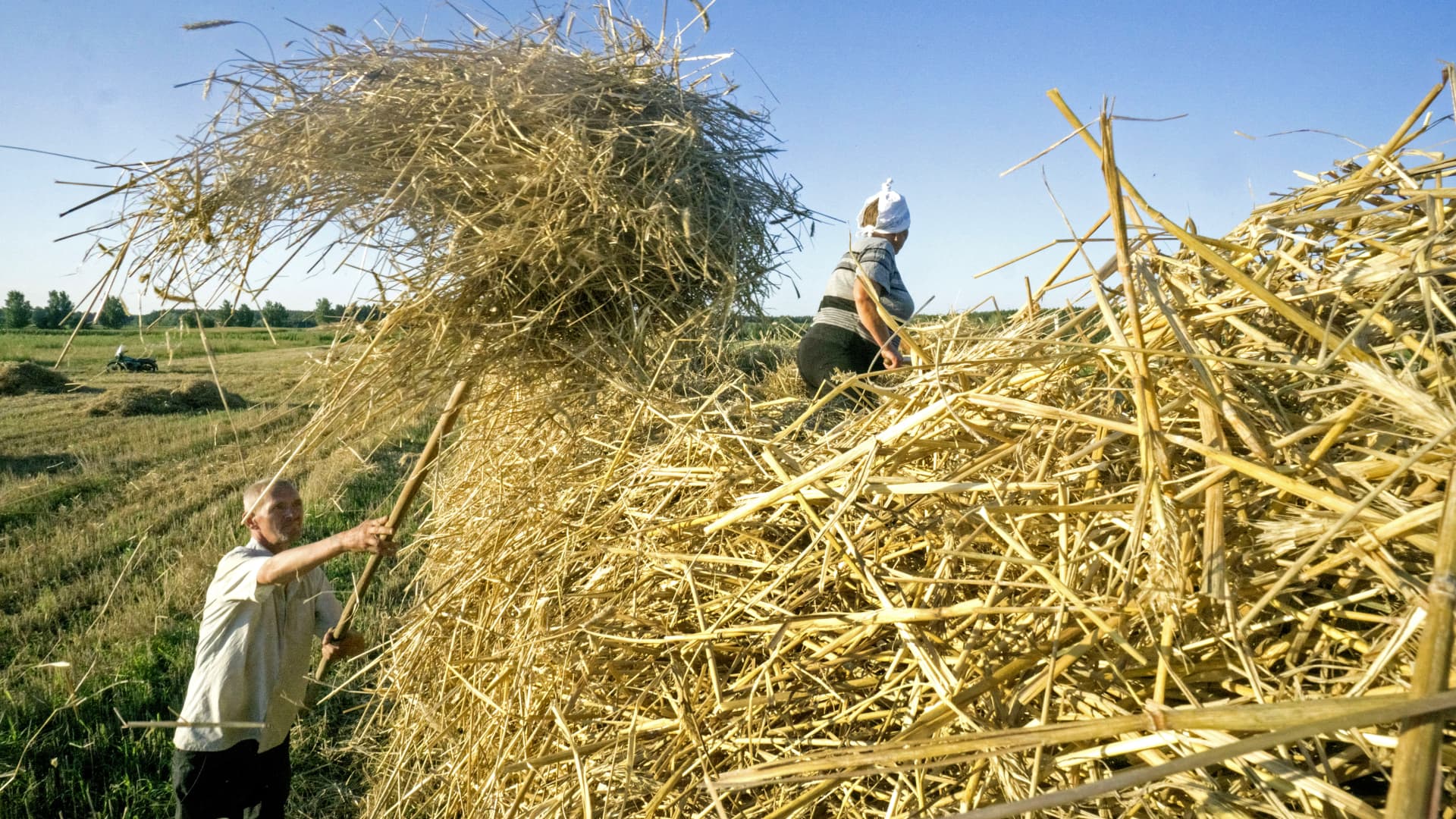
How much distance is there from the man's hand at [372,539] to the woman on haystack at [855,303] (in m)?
1.85

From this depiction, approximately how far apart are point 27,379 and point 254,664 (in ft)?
48.4

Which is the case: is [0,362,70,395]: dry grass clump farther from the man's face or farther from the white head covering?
the white head covering

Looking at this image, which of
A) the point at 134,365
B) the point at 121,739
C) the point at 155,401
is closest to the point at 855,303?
the point at 121,739

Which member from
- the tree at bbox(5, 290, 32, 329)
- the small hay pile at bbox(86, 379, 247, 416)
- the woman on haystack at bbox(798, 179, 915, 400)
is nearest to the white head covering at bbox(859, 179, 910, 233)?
the woman on haystack at bbox(798, 179, 915, 400)

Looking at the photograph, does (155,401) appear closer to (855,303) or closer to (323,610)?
(323,610)

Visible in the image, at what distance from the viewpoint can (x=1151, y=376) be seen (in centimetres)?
124

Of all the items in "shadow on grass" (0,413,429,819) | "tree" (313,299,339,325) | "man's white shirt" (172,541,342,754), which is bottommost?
"shadow on grass" (0,413,429,819)

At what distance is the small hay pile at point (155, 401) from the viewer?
10855mm

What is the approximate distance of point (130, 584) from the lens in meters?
4.55

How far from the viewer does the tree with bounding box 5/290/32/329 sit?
35.6 metres

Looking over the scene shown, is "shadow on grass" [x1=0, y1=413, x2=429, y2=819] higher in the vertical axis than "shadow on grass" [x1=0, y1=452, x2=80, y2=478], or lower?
lower

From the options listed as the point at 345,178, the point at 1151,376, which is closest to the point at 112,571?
the point at 345,178

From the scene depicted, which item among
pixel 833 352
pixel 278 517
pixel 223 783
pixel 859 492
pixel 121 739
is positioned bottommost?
pixel 121 739

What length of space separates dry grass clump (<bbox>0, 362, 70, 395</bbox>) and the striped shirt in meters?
14.5
